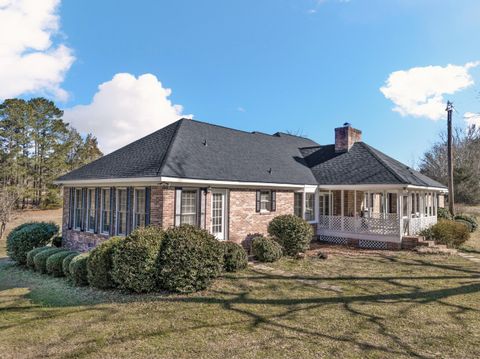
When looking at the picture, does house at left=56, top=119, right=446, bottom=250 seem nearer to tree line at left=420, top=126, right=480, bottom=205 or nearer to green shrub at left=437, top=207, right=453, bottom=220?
green shrub at left=437, top=207, right=453, bottom=220

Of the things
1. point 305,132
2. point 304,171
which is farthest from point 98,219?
point 305,132

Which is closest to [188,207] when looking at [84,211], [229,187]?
[229,187]

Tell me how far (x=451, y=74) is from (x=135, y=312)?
49.2ft

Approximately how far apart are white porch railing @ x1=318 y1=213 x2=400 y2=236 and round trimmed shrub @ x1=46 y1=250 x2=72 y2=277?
41.7 feet

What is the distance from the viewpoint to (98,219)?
13.1 m

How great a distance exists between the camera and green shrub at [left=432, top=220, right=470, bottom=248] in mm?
15648

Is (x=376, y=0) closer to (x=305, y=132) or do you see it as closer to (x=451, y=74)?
(x=451, y=74)

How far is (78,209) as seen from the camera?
1425 centimetres

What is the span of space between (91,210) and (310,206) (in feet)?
37.1

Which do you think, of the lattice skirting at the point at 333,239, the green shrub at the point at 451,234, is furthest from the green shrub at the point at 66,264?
the green shrub at the point at 451,234

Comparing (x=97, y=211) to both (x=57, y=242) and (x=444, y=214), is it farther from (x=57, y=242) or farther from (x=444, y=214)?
(x=444, y=214)

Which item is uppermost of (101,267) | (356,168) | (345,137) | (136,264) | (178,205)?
(345,137)

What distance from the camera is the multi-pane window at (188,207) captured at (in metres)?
11.4

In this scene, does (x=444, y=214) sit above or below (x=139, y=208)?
below
